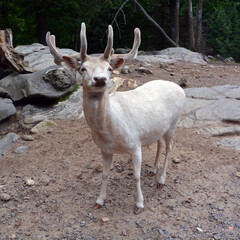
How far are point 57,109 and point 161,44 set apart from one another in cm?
1598

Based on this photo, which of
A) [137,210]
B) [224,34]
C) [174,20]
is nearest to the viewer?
[137,210]

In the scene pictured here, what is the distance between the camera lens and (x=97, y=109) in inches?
148

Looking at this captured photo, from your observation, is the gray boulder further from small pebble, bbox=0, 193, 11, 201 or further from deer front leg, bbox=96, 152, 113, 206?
deer front leg, bbox=96, 152, 113, 206

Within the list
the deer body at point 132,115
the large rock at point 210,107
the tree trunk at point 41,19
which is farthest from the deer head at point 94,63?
the tree trunk at point 41,19

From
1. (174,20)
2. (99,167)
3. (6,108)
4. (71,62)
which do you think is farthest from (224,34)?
(71,62)

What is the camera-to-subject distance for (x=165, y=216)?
4.47m

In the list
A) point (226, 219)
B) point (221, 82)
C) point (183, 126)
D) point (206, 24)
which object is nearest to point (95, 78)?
point (226, 219)

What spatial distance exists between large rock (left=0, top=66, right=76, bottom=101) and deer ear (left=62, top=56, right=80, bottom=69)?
441cm

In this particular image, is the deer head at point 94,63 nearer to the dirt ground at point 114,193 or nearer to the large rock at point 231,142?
the dirt ground at point 114,193

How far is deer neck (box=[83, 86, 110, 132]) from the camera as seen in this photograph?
12.1ft

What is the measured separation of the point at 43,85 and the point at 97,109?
198 inches

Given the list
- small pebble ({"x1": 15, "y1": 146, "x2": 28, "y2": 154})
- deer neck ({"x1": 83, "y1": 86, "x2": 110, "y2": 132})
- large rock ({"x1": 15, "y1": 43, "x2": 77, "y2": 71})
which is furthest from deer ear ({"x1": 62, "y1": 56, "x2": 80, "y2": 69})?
large rock ({"x1": 15, "y1": 43, "x2": 77, "y2": 71})

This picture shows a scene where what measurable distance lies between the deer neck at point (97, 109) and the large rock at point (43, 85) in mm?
4638

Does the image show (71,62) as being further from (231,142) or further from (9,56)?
(9,56)
